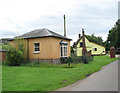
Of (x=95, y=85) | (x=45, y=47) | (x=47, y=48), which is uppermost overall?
(x=45, y=47)

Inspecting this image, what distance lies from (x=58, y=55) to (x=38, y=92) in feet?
48.1

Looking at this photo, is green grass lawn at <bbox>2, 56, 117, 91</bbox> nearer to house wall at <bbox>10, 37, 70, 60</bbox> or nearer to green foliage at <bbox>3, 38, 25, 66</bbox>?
green foliage at <bbox>3, 38, 25, 66</bbox>

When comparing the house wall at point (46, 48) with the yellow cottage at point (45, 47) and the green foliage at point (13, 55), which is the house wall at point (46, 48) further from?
the green foliage at point (13, 55)

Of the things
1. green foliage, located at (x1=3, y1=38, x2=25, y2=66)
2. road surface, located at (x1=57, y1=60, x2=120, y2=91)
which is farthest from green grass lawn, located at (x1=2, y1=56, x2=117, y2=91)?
green foliage, located at (x1=3, y1=38, x2=25, y2=66)

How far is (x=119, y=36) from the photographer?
5347cm

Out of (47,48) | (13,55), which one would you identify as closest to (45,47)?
(47,48)

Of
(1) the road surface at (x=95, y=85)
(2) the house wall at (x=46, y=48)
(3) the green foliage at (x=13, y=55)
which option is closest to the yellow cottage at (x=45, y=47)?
(2) the house wall at (x=46, y=48)

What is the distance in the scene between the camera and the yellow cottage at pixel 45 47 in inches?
774

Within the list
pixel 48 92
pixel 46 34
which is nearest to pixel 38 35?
pixel 46 34

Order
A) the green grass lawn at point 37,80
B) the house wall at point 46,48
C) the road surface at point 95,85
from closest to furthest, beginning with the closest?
the road surface at point 95,85 → the green grass lawn at point 37,80 → the house wall at point 46,48

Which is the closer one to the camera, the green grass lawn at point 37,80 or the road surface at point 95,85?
the road surface at point 95,85

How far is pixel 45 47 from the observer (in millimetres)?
19984

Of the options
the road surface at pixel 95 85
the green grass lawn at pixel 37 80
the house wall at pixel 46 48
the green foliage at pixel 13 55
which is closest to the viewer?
the road surface at pixel 95 85

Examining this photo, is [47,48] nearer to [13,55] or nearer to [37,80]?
[13,55]
